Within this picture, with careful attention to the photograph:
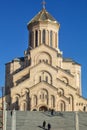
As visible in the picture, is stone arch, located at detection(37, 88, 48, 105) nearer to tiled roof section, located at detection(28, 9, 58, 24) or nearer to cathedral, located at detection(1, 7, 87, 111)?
cathedral, located at detection(1, 7, 87, 111)

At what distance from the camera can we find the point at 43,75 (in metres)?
61.6

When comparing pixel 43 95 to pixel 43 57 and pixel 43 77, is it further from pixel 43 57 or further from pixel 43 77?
pixel 43 57

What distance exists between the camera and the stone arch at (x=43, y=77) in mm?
61281

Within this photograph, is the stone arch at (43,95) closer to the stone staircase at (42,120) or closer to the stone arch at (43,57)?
the stone arch at (43,57)

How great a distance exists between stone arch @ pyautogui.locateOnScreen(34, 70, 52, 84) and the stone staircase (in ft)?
40.0

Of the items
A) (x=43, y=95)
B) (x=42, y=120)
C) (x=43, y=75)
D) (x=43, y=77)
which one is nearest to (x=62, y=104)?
(x=43, y=95)

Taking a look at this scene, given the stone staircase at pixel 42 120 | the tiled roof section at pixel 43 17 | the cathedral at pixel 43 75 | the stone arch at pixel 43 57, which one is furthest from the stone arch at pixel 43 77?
the stone staircase at pixel 42 120

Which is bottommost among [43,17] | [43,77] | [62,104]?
[62,104]

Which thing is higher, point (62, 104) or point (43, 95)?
point (43, 95)

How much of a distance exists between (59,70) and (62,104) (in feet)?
20.4

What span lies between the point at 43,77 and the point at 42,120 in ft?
52.4

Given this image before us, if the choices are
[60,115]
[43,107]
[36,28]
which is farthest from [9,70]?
[60,115]

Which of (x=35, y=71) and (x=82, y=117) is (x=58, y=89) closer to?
(x=35, y=71)

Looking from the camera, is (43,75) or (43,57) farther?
(43,57)
